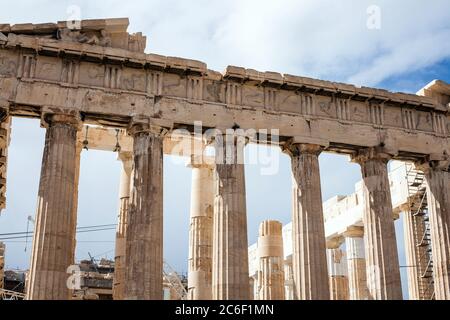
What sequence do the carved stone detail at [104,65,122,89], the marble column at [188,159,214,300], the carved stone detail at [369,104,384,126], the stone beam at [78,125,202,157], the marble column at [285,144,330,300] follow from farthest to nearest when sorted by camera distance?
the stone beam at [78,125,202,157] < the marble column at [188,159,214,300] < the carved stone detail at [369,104,384,126] < the carved stone detail at [104,65,122,89] < the marble column at [285,144,330,300]

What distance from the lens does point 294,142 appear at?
976 inches

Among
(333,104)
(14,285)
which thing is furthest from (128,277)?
(14,285)

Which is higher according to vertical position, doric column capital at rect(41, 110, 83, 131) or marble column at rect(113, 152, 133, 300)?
doric column capital at rect(41, 110, 83, 131)

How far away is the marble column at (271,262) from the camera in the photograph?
33.1 meters

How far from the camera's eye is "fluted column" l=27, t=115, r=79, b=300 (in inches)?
795

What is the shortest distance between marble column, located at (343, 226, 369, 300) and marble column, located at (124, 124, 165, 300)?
15.3m

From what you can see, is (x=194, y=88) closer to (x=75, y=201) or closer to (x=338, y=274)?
(x=75, y=201)

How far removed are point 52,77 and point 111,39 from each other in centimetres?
267

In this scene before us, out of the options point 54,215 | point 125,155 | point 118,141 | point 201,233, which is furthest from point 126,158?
point 54,215

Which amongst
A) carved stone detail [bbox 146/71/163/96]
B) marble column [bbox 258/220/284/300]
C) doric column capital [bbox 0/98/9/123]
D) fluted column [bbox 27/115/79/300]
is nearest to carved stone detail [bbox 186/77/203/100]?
carved stone detail [bbox 146/71/163/96]

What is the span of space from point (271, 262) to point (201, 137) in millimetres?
11372

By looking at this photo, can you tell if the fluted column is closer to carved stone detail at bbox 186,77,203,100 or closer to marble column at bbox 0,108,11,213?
marble column at bbox 0,108,11,213

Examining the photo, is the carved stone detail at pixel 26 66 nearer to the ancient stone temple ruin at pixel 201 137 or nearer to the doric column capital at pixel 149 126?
the ancient stone temple ruin at pixel 201 137
